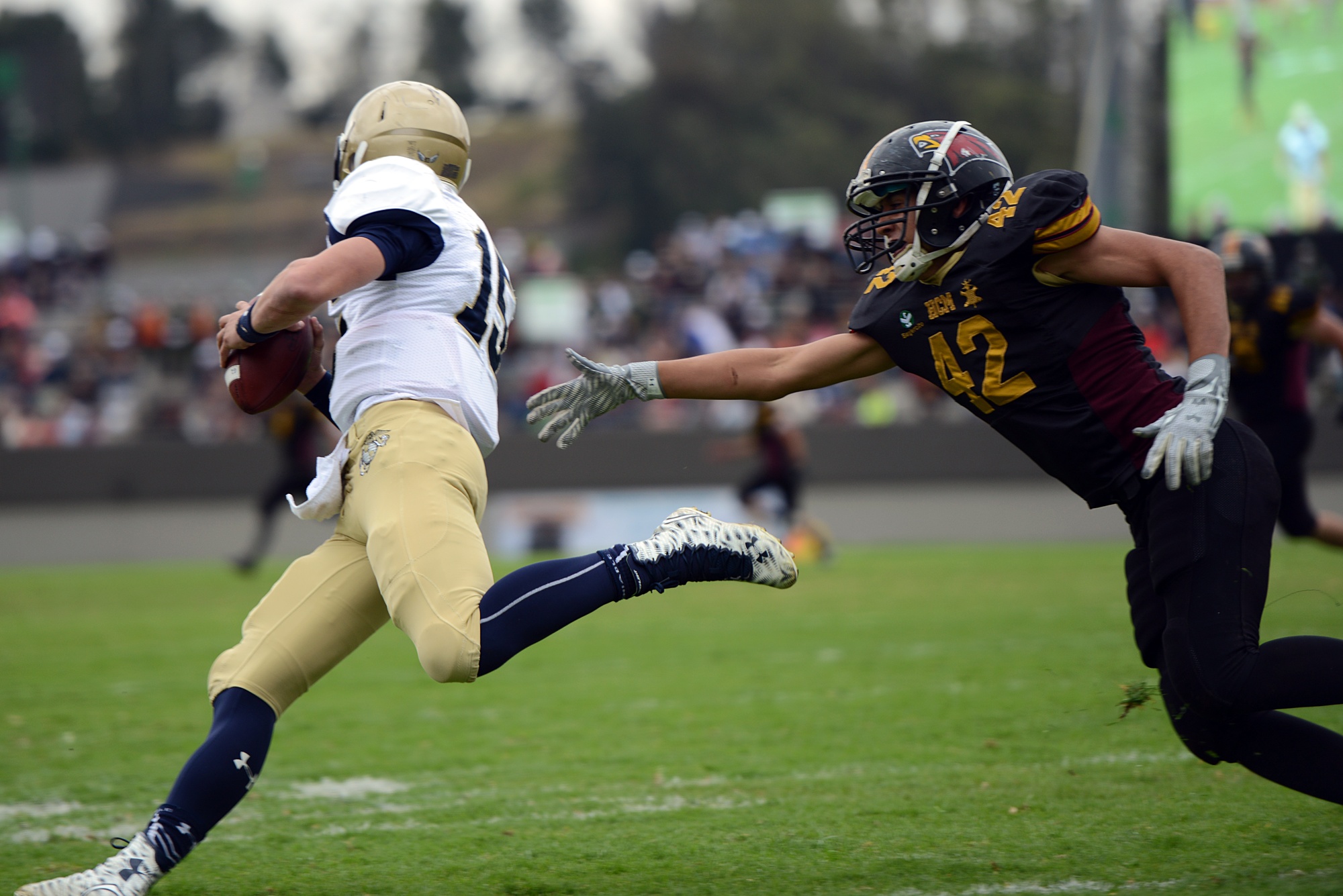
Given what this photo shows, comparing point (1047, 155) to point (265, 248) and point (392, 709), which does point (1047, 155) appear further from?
point (392, 709)

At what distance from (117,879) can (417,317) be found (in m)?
1.33

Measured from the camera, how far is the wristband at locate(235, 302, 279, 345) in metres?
2.83

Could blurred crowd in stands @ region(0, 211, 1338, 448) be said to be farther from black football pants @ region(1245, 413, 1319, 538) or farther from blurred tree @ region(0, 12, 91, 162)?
blurred tree @ region(0, 12, 91, 162)

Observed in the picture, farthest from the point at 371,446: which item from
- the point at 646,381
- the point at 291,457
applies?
the point at 291,457

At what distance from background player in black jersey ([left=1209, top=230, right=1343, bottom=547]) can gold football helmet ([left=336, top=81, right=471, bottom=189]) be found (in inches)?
169

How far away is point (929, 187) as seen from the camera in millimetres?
2914

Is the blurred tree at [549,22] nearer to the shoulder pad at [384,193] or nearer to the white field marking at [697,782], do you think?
the white field marking at [697,782]

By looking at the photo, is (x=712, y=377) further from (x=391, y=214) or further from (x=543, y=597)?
(x=391, y=214)

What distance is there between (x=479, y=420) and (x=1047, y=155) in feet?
127

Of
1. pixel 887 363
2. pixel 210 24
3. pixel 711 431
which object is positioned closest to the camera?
pixel 887 363

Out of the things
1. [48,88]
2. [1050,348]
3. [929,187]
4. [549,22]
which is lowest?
[1050,348]

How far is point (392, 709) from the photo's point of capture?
208 inches

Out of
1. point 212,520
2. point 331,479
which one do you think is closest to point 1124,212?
point 212,520

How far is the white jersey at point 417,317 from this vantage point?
2.88 meters
